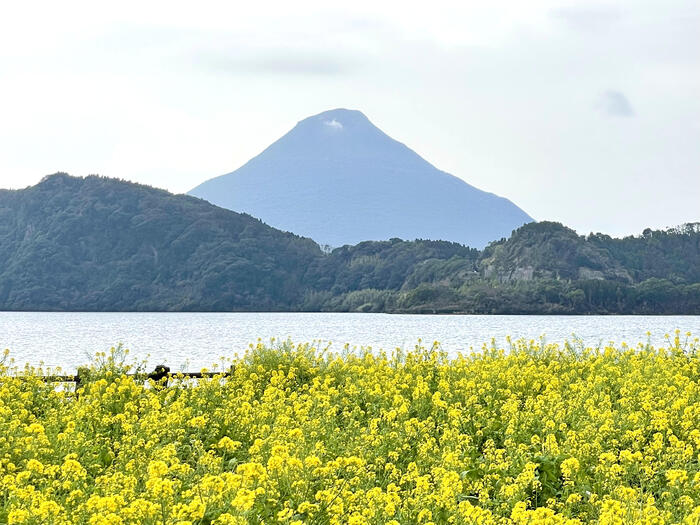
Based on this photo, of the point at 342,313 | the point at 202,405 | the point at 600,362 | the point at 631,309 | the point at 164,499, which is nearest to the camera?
the point at 164,499

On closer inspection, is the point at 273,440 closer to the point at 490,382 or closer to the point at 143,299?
the point at 490,382

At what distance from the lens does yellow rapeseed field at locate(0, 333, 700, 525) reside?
7.12 meters

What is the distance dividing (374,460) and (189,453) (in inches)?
98.4

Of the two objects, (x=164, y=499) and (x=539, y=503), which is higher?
(x=164, y=499)

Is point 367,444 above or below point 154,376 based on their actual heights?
below

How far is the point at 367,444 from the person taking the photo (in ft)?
34.3

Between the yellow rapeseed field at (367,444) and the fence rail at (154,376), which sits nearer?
the yellow rapeseed field at (367,444)

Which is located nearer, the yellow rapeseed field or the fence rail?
the yellow rapeseed field

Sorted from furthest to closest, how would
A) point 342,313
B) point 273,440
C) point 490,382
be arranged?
point 342,313
point 490,382
point 273,440

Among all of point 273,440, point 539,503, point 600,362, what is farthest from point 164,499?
point 600,362

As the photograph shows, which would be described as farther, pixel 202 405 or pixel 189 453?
pixel 202 405

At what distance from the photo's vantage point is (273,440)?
9742 millimetres

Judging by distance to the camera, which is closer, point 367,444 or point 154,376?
point 367,444

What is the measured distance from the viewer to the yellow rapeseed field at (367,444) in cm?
712
